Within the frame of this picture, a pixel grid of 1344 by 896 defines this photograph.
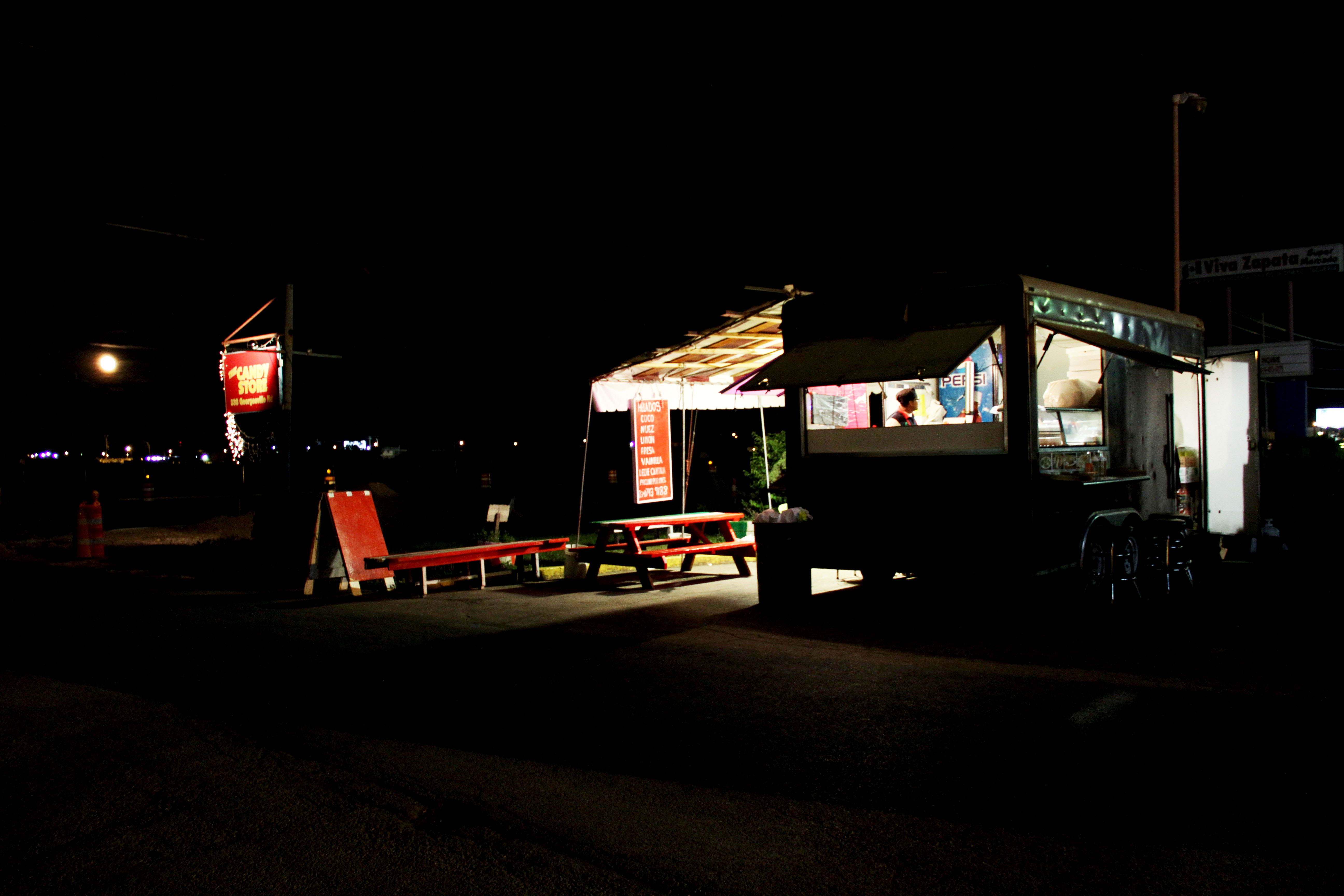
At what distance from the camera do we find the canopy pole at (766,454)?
543 inches

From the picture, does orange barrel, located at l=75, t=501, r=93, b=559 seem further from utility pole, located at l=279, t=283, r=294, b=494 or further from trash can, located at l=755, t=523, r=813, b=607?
trash can, located at l=755, t=523, r=813, b=607

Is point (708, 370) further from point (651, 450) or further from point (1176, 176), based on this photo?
point (1176, 176)

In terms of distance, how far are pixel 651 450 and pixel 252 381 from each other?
7.90 meters

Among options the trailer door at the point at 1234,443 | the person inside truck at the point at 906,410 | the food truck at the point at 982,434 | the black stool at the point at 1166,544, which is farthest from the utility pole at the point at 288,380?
the trailer door at the point at 1234,443

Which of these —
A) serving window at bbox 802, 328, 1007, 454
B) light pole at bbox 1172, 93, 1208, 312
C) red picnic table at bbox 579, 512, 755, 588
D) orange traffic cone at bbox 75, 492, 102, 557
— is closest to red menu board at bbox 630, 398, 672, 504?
red picnic table at bbox 579, 512, 755, 588

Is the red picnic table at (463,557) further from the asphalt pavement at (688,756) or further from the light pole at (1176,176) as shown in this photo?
the light pole at (1176,176)

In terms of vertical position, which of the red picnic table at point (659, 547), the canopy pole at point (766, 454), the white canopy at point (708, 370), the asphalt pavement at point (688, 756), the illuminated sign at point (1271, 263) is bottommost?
the asphalt pavement at point (688, 756)

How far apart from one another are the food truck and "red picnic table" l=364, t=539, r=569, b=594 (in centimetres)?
383

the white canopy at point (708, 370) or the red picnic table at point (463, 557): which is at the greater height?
the white canopy at point (708, 370)

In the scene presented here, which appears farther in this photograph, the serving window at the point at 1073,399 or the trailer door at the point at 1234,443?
the trailer door at the point at 1234,443

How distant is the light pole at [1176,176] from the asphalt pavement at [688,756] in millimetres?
7469

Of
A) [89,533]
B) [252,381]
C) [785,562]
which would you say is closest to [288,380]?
[252,381]

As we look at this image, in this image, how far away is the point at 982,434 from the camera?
9.29m

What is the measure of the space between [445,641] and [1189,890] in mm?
6271
